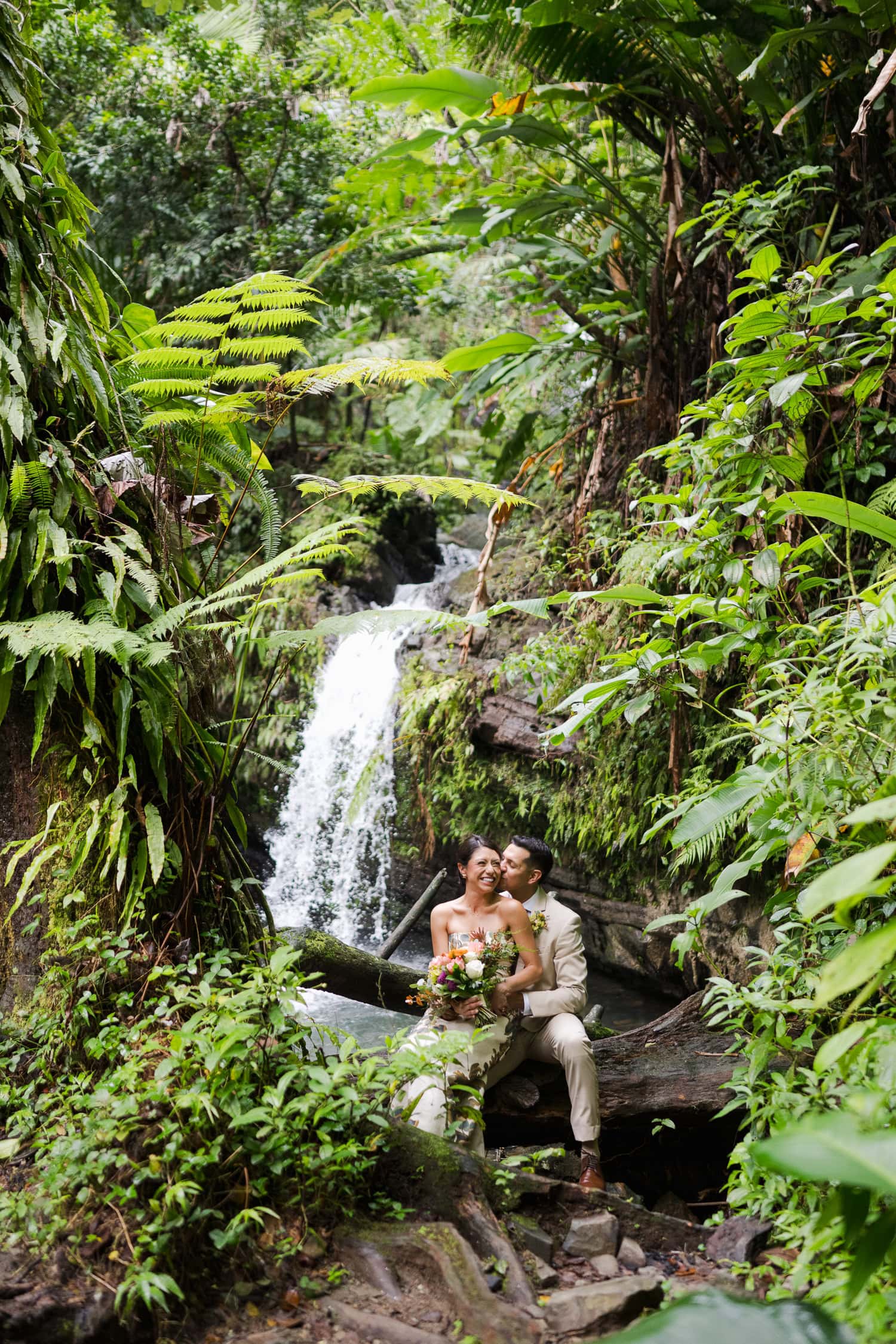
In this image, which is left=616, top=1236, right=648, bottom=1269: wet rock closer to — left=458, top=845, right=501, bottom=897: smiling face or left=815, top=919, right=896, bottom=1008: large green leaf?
left=458, top=845, right=501, bottom=897: smiling face

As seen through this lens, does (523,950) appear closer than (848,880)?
No

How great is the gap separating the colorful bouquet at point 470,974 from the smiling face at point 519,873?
17.5 inches

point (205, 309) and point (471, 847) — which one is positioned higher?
point (205, 309)

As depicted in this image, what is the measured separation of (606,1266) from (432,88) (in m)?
5.05

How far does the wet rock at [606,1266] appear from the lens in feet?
7.64

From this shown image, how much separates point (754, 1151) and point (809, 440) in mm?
3749

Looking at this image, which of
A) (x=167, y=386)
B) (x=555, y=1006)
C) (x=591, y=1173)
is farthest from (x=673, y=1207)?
(x=167, y=386)

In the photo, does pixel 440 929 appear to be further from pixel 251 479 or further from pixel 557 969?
pixel 251 479

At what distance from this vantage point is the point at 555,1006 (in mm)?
3393

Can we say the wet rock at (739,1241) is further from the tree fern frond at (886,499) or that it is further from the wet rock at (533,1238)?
the tree fern frond at (886,499)

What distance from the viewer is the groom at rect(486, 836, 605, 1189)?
10.4 ft

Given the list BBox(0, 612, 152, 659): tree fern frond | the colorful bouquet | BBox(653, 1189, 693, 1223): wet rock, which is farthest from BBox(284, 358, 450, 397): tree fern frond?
BBox(653, 1189, 693, 1223): wet rock

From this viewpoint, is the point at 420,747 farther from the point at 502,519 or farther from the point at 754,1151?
the point at 754,1151

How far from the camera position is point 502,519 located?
466 centimetres
